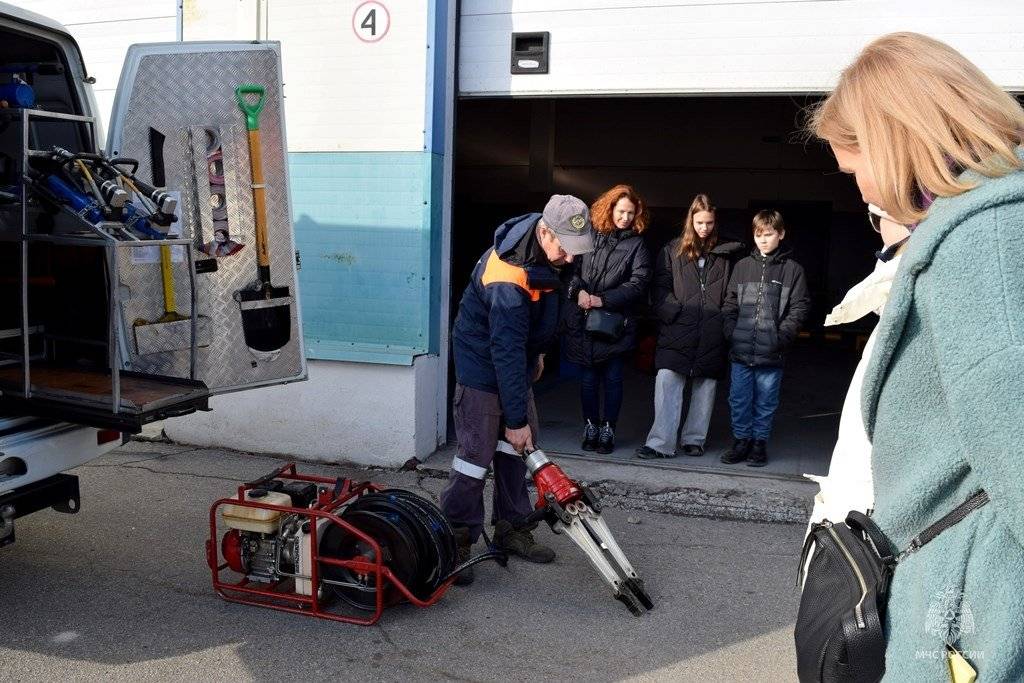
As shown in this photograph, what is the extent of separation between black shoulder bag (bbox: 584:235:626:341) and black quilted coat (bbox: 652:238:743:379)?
15.1 inches

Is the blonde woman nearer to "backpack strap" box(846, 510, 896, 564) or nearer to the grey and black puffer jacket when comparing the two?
"backpack strap" box(846, 510, 896, 564)

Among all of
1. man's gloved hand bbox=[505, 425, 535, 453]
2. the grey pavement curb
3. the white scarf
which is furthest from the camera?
the grey pavement curb

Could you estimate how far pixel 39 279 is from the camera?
4730mm

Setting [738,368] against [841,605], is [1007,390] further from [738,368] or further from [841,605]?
[738,368]

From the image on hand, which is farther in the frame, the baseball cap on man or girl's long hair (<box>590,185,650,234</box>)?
girl's long hair (<box>590,185,650,234</box>)

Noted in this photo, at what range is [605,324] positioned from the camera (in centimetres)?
649

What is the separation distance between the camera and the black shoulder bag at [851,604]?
1391mm

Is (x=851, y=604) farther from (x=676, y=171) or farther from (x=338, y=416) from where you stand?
(x=676, y=171)

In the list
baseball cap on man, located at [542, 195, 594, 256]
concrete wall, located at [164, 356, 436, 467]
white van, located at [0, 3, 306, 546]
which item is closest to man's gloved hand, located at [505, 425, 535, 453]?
baseball cap on man, located at [542, 195, 594, 256]

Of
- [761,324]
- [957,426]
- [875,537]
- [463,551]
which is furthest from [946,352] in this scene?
[761,324]

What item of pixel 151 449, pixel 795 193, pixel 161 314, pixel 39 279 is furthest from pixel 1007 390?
pixel 795 193

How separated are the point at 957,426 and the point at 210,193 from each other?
14.5ft

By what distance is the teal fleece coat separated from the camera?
46.1 inches

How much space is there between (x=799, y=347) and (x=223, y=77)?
36.8 feet
